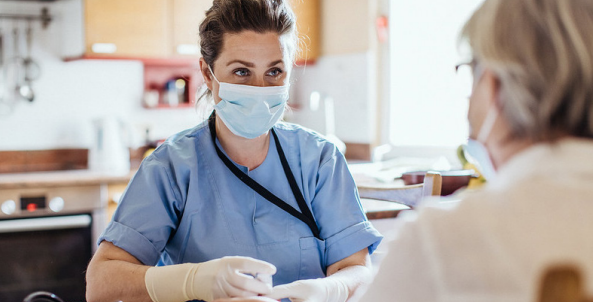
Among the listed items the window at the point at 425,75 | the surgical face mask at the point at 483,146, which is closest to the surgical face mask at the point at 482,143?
the surgical face mask at the point at 483,146

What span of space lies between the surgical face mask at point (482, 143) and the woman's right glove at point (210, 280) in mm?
467

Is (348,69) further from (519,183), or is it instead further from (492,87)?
(519,183)

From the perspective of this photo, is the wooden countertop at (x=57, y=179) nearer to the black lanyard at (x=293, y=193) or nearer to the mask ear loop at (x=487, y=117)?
the black lanyard at (x=293, y=193)

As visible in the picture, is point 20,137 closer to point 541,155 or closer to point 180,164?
point 180,164

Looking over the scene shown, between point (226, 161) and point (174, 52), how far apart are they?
7.23 feet

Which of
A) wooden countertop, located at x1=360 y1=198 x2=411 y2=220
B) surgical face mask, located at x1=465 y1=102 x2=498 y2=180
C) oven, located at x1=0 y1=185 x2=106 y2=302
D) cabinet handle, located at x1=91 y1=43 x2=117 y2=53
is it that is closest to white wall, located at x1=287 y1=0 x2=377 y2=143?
cabinet handle, located at x1=91 y1=43 x2=117 y2=53

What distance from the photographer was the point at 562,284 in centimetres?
49

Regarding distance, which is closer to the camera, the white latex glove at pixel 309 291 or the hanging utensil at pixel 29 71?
the white latex glove at pixel 309 291

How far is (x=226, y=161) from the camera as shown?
4.87 feet

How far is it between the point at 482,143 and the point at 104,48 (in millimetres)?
2871

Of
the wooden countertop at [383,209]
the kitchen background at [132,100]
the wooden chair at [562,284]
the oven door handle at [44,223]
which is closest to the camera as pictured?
the wooden chair at [562,284]

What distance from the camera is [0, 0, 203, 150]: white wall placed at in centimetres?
343

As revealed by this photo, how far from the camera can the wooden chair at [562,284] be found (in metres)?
0.49

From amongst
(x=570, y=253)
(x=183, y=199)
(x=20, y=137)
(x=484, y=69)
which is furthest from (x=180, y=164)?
(x=20, y=137)
